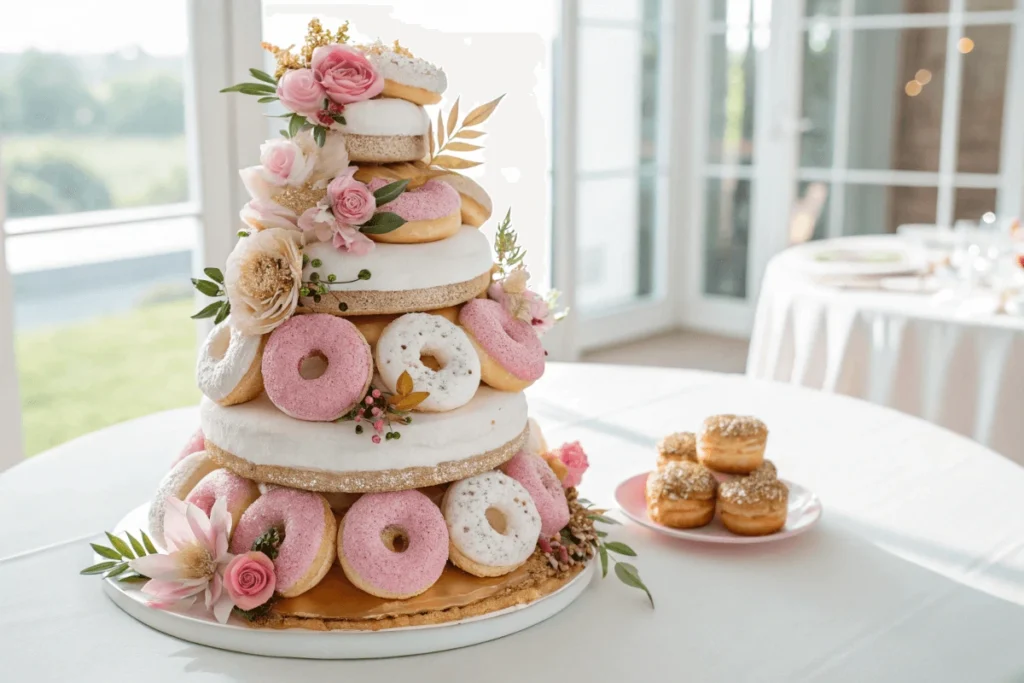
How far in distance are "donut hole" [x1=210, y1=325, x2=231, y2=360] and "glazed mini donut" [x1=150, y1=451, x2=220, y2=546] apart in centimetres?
11

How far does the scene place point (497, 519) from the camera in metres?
1.10

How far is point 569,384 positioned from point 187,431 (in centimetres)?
66

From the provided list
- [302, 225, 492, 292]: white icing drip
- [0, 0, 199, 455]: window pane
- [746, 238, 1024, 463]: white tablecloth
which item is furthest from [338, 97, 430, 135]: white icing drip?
[0, 0, 199, 455]: window pane

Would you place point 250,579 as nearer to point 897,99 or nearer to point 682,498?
point 682,498

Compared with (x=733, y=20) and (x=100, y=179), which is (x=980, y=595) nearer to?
(x=733, y=20)

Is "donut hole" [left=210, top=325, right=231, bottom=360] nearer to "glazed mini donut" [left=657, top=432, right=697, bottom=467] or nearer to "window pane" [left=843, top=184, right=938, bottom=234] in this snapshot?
"glazed mini donut" [left=657, top=432, right=697, bottom=467]

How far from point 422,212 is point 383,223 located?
5cm

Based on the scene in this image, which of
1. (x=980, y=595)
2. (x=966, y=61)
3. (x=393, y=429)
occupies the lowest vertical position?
(x=980, y=595)

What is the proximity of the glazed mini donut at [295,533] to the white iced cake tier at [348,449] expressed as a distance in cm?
2

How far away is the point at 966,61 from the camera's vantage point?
15.1 feet

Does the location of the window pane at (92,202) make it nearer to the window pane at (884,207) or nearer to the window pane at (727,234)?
the window pane at (727,234)

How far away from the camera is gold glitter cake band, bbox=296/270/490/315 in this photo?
1.07m

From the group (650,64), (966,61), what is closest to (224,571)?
(966,61)

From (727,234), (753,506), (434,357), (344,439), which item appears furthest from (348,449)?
(727,234)
